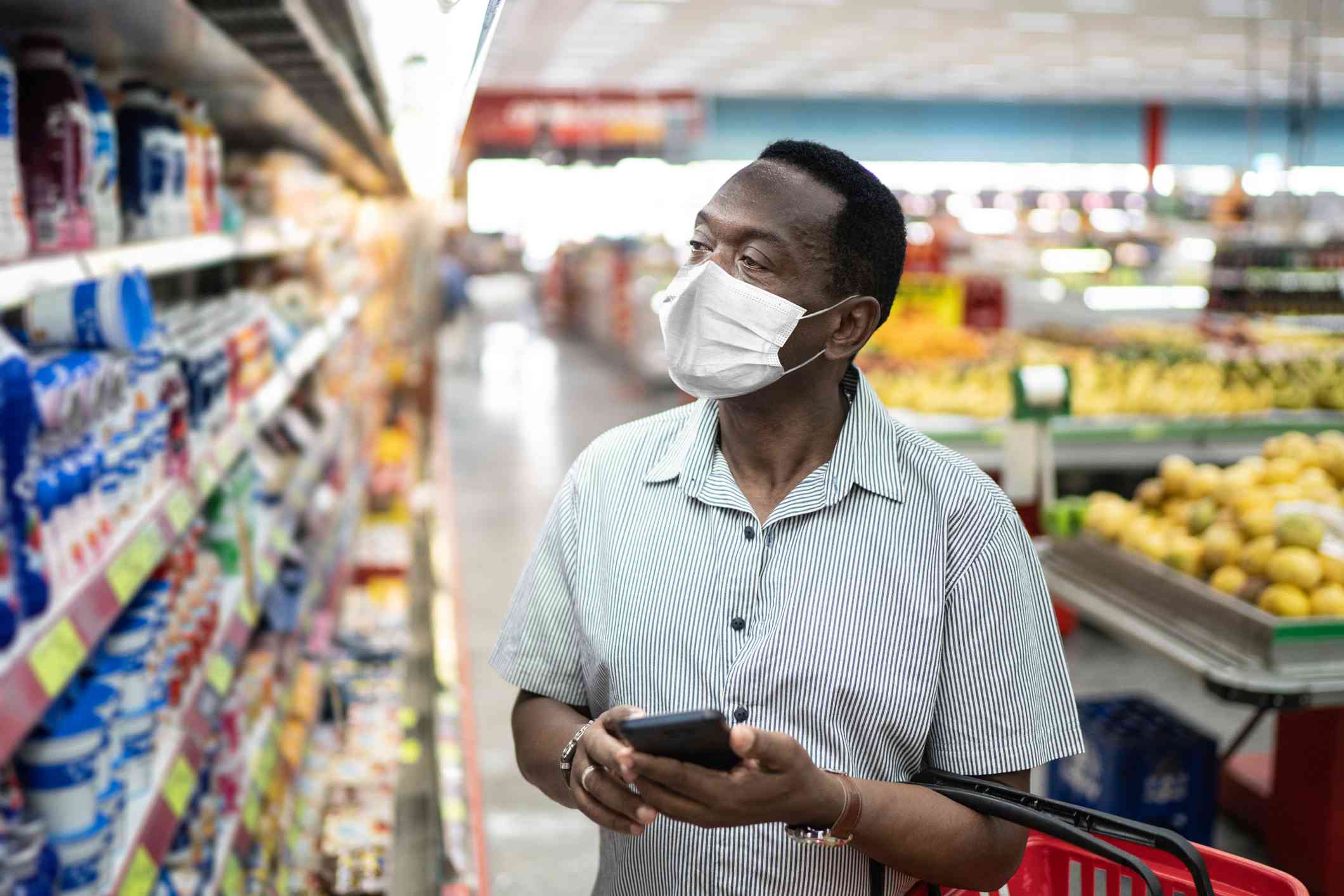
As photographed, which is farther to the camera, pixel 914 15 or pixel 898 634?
pixel 914 15

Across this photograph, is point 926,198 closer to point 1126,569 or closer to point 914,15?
point 914,15

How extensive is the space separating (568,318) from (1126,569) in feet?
58.8

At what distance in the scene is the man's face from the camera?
132 centimetres

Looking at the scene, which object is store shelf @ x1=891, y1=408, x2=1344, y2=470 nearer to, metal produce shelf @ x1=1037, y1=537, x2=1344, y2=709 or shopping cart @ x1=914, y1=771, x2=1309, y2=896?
metal produce shelf @ x1=1037, y1=537, x2=1344, y2=709

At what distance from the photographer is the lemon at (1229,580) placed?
291cm

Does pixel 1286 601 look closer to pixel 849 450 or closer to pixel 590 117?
pixel 849 450

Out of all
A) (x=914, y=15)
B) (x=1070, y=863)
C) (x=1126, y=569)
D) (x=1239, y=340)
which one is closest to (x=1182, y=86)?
(x=914, y=15)

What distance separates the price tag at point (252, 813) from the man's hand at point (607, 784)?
160 centimetres

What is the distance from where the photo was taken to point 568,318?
20.6m

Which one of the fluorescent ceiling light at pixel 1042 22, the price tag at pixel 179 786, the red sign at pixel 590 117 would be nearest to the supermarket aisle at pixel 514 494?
the price tag at pixel 179 786

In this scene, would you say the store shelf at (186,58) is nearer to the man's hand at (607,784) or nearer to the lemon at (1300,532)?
A: the man's hand at (607,784)

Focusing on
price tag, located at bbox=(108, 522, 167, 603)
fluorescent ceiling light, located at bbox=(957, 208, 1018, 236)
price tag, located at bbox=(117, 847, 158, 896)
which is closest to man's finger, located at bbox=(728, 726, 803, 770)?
price tag, located at bbox=(108, 522, 167, 603)

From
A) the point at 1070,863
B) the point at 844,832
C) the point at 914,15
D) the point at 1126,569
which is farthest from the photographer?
the point at 914,15

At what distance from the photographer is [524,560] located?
257 inches
